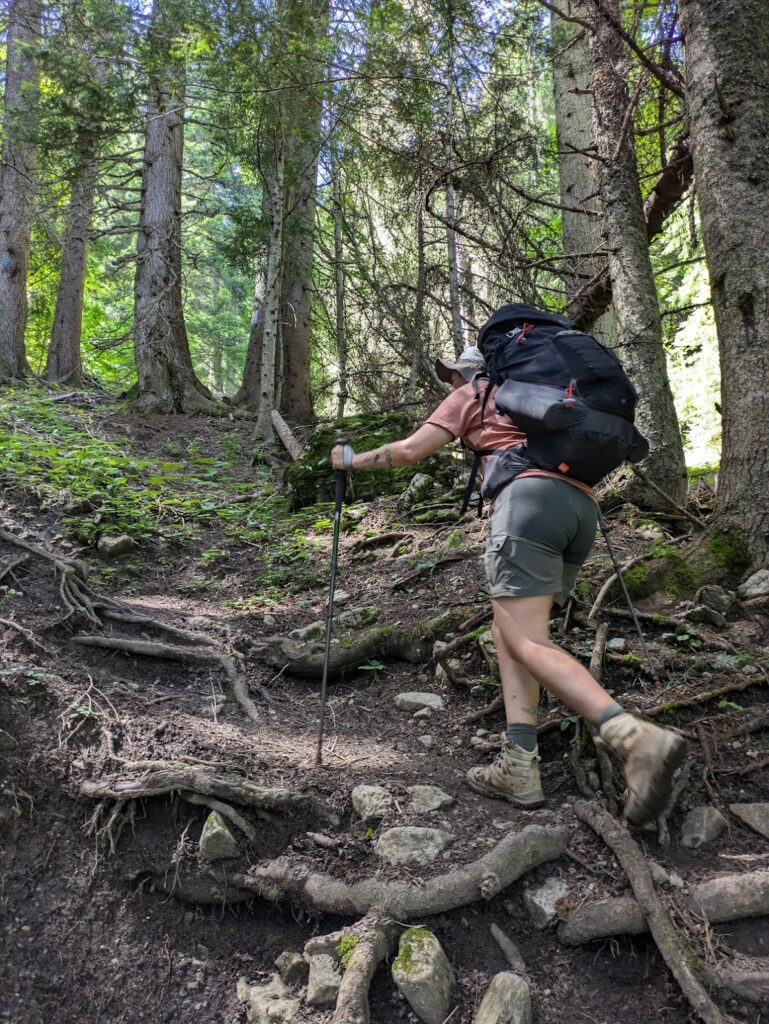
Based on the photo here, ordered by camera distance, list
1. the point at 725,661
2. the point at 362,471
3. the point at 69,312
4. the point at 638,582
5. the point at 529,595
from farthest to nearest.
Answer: the point at 69,312, the point at 362,471, the point at 638,582, the point at 725,661, the point at 529,595

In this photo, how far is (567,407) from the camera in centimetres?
273

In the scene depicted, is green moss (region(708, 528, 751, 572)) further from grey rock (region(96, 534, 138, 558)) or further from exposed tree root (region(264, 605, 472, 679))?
grey rock (region(96, 534, 138, 558))

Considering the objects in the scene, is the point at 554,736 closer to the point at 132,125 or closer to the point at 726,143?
the point at 726,143

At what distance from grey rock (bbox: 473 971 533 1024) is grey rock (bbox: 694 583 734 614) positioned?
2440 millimetres

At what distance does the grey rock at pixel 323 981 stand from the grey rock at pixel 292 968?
45mm

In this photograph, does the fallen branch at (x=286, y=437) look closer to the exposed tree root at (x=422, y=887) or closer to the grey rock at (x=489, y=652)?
the grey rock at (x=489, y=652)

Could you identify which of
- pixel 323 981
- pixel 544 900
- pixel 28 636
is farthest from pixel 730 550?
pixel 28 636

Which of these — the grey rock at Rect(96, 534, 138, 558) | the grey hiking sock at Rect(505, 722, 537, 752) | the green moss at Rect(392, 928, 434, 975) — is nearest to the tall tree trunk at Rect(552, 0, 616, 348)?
the grey hiking sock at Rect(505, 722, 537, 752)

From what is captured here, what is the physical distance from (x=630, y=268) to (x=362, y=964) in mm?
5257

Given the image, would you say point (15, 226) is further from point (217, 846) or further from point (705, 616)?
point (705, 616)

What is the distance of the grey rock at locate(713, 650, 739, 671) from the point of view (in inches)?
139

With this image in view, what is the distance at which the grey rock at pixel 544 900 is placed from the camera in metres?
2.53

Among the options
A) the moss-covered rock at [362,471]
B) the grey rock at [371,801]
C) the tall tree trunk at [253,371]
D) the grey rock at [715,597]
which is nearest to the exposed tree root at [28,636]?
the grey rock at [371,801]

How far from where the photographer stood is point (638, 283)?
5445 millimetres
